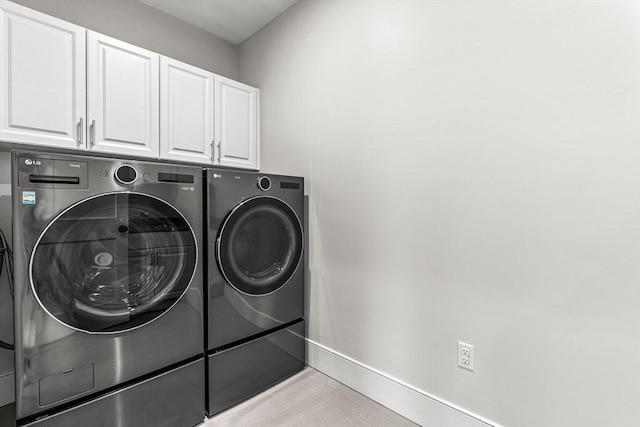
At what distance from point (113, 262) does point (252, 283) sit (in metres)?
0.74

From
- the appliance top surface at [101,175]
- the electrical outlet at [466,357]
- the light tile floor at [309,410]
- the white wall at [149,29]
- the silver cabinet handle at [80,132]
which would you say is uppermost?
the white wall at [149,29]

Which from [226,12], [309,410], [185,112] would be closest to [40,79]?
[185,112]

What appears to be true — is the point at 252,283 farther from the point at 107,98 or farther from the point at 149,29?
the point at 149,29

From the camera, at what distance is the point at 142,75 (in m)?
1.92

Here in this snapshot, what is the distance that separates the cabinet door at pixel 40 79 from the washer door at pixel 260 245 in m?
1.01

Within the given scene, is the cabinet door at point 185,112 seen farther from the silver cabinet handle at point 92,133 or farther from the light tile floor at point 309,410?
the light tile floor at point 309,410

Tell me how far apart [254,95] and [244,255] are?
4.84 feet

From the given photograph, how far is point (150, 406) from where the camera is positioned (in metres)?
1.45

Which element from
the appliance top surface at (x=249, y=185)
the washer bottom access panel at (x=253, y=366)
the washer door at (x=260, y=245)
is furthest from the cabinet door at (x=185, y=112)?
the washer bottom access panel at (x=253, y=366)

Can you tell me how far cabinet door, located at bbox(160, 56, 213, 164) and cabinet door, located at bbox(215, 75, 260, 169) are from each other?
8 centimetres

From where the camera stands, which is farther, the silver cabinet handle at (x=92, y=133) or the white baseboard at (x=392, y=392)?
the silver cabinet handle at (x=92, y=133)

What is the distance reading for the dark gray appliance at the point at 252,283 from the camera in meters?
1.67

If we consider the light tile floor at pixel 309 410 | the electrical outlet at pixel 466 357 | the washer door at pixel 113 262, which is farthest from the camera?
the light tile floor at pixel 309 410

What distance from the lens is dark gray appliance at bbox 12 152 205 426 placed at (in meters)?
1.16
